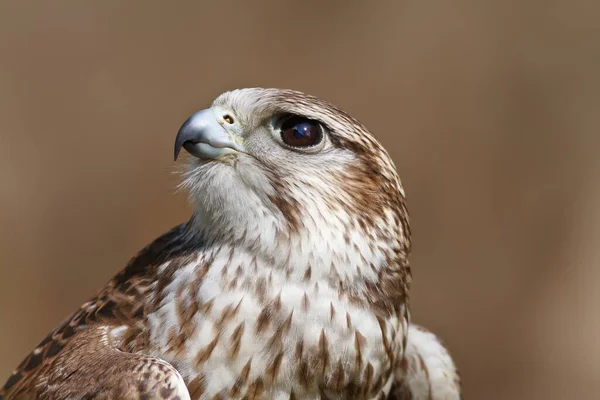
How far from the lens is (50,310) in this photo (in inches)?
216

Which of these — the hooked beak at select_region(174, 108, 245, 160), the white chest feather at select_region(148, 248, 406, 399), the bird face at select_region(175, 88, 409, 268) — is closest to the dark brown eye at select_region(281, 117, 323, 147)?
the bird face at select_region(175, 88, 409, 268)

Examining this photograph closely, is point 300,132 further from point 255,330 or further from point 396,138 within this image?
point 396,138

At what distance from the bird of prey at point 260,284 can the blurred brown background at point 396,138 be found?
2.96 metres

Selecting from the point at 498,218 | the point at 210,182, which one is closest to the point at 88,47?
the point at 498,218

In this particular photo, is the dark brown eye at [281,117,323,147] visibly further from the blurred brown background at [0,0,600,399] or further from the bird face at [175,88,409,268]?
the blurred brown background at [0,0,600,399]

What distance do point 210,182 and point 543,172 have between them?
12.5 ft

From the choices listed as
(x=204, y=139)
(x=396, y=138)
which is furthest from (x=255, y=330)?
(x=396, y=138)

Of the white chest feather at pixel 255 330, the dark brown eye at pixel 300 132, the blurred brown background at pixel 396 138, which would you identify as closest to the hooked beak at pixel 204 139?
the dark brown eye at pixel 300 132

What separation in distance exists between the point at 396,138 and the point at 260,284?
11.0 feet

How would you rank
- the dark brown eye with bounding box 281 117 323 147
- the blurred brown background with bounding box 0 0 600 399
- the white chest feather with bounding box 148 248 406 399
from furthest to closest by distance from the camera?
the blurred brown background with bounding box 0 0 600 399
the dark brown eye with bounding box 281 117 323 147
the white chest feather with bounding box 148 248 406 399

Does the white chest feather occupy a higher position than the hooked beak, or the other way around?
the hooked beak

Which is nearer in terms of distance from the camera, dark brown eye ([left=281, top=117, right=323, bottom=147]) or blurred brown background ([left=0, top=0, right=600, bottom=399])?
dark brown eye ([left=281, top=117, right=323, bottom=147])

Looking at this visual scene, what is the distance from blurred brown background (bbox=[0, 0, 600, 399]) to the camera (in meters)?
5.49

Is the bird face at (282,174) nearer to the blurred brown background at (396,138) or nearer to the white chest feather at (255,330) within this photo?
the white chest feather at (255,330)
